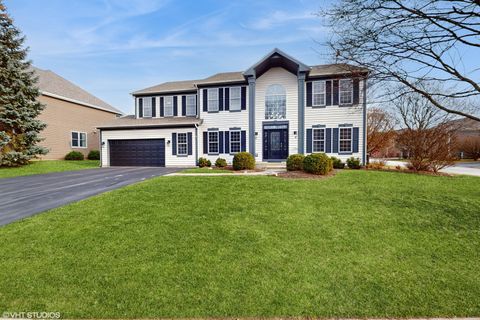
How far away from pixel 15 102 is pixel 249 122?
15.7m

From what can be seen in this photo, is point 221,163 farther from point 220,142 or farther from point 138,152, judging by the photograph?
point 138,152

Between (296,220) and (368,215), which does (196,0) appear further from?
(368,215)

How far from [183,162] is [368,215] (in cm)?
1370

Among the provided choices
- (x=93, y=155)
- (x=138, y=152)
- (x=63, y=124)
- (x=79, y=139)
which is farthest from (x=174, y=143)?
(x=79, y=139)

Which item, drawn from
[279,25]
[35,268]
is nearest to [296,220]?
[35,268]

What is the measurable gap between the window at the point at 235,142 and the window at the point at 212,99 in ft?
7.68

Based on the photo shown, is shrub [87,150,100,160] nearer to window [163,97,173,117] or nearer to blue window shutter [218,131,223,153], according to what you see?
window [163,97,173,117]

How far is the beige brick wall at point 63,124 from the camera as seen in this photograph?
19641 millimetres

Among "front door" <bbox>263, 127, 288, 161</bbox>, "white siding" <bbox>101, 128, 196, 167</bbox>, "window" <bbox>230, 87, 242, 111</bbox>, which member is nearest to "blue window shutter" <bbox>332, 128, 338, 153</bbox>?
"front door" <bbox>263, 127, 288, 161</bbox>

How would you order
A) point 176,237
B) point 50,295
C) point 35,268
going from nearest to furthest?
point 50,295
point 35,268
point 176,237

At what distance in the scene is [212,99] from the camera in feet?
56.4

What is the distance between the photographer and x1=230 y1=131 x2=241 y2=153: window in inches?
655

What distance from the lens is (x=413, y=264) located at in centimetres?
369

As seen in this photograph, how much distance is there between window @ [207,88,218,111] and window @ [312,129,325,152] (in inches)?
286
